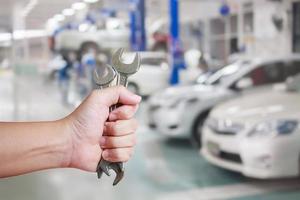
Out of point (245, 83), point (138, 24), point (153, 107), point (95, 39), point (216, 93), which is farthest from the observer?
point (138, 24)

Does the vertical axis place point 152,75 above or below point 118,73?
below

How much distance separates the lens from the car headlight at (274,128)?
10.3 ft

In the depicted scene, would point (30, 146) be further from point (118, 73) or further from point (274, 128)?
point (274, 128)

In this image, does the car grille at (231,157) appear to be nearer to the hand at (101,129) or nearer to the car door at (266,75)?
the car door at (266,75)

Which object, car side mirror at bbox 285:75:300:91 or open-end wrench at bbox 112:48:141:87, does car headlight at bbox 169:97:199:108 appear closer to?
car side mirror at bbox 285:75:300:91

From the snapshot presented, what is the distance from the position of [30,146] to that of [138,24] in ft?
26.3

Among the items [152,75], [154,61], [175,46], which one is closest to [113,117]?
[175,46]

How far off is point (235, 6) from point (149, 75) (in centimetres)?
637

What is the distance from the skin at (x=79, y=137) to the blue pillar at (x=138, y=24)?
7.09 meters

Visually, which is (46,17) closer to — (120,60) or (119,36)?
(120,60)

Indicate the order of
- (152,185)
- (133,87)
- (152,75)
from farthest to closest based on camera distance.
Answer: (152,75) → (133,87) → (152,185)

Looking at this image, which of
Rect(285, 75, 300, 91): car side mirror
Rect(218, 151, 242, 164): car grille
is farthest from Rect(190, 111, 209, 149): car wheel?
Rect(218, 151, 242, 164): car grille

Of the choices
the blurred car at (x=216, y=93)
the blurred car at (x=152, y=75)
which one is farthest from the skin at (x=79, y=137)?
the blurred car at (x=152, y=75)

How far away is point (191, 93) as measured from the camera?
4859mm
